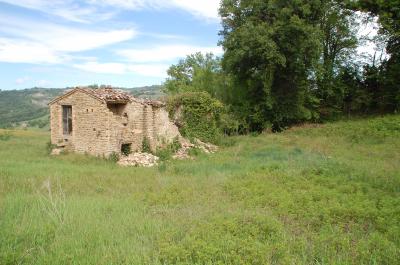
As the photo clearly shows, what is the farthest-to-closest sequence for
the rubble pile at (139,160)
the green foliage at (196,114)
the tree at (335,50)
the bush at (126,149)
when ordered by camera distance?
the tree at (335,50) → the green foliage at (196,114) → the bush at (126,149) → the rubble pile at (139,160)

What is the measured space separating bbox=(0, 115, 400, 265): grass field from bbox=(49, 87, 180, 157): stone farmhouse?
382 centimetres

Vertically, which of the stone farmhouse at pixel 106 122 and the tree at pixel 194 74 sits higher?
the tree at pixel 194 74

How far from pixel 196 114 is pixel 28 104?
68.4m

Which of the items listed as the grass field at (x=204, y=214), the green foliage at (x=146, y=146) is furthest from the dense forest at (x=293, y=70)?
the grass field at (x=204, y=214)

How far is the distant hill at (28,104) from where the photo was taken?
190 ft

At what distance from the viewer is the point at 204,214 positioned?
738cm

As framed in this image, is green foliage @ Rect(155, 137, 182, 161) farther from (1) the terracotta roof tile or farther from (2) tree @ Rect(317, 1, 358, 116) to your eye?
(2) tree @ Rect(317, 1, 358, 116)

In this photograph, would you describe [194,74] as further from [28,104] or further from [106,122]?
[28,104]

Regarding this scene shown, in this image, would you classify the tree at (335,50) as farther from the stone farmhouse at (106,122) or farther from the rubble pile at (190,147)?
the stone farmhouse at (106,122)

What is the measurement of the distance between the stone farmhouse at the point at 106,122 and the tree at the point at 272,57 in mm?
8532

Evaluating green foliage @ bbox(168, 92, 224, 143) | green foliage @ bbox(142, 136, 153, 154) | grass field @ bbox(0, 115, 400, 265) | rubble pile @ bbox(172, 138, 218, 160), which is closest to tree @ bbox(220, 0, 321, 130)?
green foliage @ bbox(168, 92, 224, 143)

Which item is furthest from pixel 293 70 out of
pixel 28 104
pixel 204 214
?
pixel 28 104

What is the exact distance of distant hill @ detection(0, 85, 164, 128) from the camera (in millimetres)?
58044

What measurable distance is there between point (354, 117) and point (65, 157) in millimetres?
22518
